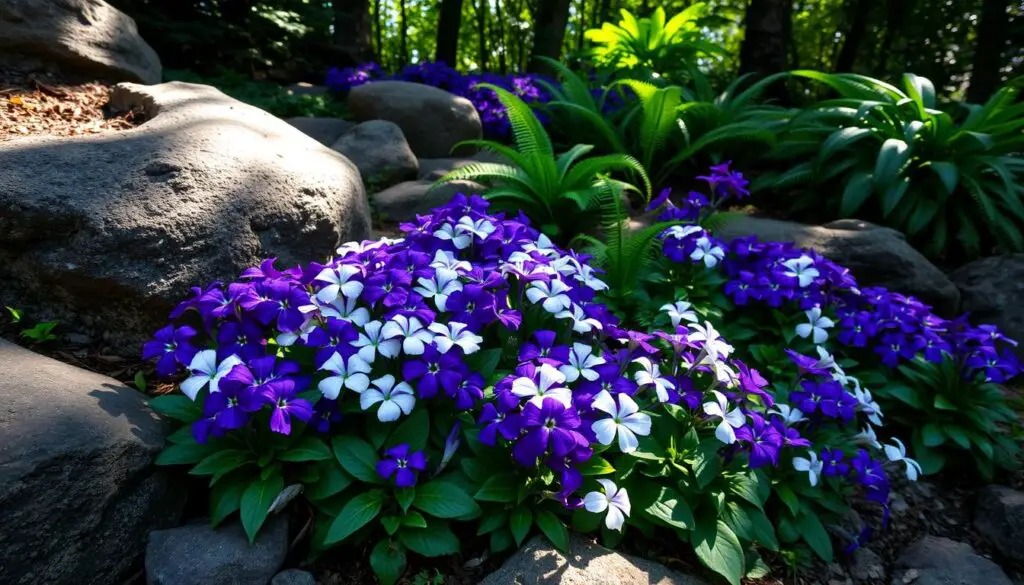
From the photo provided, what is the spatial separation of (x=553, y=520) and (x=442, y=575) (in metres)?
0.40

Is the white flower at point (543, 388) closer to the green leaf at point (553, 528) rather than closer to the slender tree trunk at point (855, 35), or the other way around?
the green leaf at point (553, 528)

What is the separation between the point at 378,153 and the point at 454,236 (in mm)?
2848

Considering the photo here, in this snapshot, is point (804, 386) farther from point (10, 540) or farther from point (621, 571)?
point (10, 540)

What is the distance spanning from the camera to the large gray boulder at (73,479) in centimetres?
176

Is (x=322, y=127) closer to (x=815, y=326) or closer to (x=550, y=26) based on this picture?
(x=550, y=26)

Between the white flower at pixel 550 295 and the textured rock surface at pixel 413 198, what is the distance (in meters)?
2.20

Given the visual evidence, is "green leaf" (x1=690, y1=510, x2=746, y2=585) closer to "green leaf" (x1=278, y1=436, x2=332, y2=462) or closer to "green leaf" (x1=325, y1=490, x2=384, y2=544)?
"green leaf" (x1=325, y1=490, x2=384, y2=544)

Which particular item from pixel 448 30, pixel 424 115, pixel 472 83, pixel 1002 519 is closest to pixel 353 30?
pixel 448 30

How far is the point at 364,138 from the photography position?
18.3 feet

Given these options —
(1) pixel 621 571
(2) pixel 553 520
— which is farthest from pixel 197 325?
(1) pixel 621 571

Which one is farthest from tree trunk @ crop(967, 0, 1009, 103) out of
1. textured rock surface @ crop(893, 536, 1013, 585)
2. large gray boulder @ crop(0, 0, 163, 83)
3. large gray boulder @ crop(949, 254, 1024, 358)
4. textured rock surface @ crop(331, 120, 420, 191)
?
large gray boulder @ crop(0, 0, 163, 83)

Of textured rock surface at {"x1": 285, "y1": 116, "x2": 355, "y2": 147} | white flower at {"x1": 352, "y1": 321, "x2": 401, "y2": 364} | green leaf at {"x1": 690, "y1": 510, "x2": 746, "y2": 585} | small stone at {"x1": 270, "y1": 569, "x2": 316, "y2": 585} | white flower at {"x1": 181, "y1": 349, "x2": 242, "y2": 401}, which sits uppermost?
white flower at {"x1": 352, "y1": 321, "x2": 401, "y2": 364}

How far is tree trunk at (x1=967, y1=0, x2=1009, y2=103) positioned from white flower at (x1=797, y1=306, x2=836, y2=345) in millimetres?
6331

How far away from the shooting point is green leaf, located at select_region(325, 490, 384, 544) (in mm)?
1967
